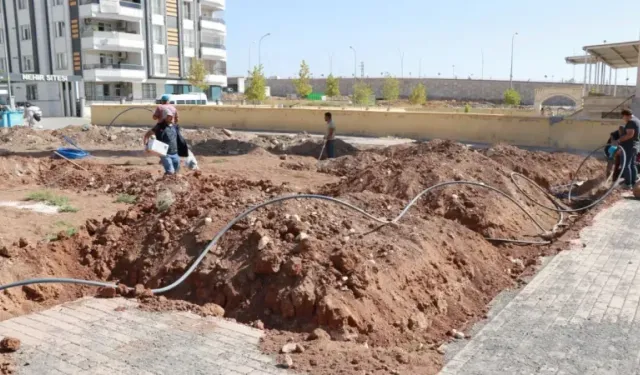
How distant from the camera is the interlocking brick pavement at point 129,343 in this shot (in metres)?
4.38

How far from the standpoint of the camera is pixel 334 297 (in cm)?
521

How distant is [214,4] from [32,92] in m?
23.4

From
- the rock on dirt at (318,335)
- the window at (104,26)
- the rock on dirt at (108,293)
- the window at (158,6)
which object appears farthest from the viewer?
the window at (158,6)

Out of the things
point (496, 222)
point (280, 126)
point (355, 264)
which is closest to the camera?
point (355, 264)

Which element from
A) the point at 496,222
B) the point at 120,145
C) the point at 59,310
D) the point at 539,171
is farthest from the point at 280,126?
the point at 59,310

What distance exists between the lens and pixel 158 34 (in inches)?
2105

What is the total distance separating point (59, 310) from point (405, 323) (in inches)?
129

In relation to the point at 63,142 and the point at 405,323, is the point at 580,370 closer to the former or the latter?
the point at 405,323

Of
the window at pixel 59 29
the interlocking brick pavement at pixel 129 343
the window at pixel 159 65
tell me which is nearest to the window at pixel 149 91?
the window at pixel 159 65

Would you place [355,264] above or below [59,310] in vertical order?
above

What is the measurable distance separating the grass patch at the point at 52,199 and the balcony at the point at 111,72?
4160 cm

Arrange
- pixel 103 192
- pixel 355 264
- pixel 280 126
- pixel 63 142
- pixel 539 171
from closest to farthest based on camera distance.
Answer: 1. pixel 355 264
2. pixel 103 192
3. pixel 539 171
4. pixel 63 142
5. pixel 280 126

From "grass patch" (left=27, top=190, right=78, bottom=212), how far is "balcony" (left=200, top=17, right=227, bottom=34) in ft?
167

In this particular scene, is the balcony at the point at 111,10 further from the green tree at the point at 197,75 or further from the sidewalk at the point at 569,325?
the sidewalk at the point at 569,325
